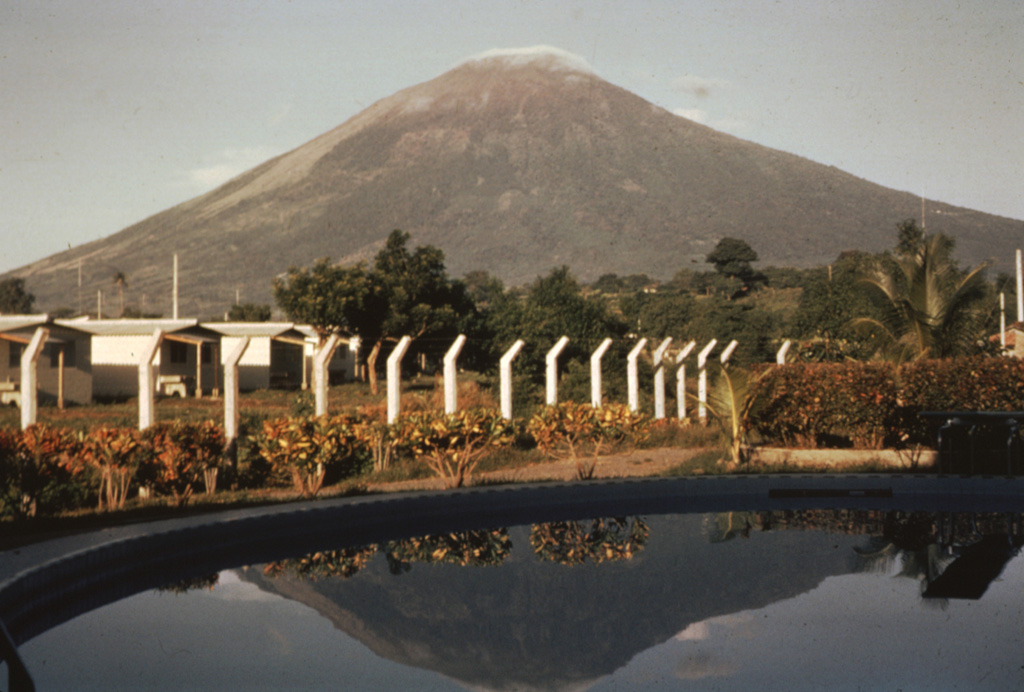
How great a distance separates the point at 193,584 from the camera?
23.1 feet

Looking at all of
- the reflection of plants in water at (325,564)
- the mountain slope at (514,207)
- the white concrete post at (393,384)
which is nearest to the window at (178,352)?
the white concrete post at (393,384)

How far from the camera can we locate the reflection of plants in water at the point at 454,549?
770cm

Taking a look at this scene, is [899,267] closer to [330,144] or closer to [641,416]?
[641,416]

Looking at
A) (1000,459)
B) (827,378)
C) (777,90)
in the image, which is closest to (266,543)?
(827,378)

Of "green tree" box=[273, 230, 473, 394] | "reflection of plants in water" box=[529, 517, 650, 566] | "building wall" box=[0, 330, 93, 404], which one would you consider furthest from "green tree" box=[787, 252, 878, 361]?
"building wall" box=[0, 330, 93, 404]

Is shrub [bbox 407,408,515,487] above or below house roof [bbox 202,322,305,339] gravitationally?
below

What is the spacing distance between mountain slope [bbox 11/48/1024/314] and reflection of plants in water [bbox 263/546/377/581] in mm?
122921

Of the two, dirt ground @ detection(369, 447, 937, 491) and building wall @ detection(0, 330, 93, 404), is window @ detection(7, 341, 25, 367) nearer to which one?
building wall @ detection(0, 330, 93, 404)

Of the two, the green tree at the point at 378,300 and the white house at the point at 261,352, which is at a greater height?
the green tree at the point at 378,300

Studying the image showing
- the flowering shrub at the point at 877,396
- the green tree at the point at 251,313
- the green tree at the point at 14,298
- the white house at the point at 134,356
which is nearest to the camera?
the flowering shrub at the point at 877,396

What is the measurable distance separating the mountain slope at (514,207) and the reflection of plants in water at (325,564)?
403ft

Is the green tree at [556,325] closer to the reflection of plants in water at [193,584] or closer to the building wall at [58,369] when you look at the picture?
the building wall at [58,369]

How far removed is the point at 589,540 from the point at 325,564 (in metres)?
2.25

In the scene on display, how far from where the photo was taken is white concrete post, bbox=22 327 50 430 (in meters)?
10.6
